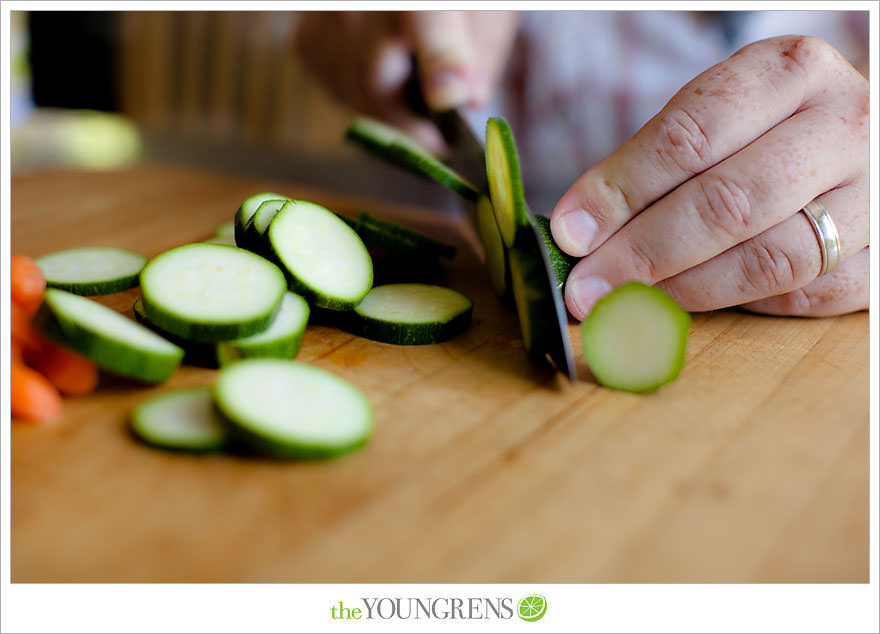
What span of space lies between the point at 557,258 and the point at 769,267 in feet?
1.65

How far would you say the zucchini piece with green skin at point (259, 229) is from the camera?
5.78 feet

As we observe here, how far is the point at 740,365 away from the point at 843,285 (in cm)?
44

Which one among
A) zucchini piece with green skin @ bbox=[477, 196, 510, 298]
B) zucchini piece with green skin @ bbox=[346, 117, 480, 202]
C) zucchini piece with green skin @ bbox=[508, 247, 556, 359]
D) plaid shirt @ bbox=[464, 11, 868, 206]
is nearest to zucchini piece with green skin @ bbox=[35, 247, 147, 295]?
zucchini piece with green skin @ bbox=[346, 117, 480, 202]

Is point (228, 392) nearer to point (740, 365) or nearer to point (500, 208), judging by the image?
point (500, 208)


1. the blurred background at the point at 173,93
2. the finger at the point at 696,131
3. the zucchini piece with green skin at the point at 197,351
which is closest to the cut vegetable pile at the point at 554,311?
the finger at the point at 696,131

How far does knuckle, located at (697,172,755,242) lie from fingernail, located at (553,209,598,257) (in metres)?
0.25

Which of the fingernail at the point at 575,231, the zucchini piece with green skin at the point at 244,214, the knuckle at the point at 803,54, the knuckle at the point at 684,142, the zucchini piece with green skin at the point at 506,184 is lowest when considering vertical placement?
the zucchini piece with green skin at the point at 244,214

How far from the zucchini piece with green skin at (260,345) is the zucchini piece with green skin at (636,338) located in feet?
1.97

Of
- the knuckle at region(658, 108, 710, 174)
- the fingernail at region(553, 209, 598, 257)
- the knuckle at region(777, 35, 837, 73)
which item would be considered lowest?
the fingernail at region(553, 209, 598, 257)

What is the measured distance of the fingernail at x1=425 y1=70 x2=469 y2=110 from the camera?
2.72 m

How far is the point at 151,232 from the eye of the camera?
8.63 feet


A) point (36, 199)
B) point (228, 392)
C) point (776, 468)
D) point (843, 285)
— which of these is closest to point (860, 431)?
point (776, 468)

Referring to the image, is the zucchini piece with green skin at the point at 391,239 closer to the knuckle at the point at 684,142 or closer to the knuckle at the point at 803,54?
the knuckle at the point at 684,142

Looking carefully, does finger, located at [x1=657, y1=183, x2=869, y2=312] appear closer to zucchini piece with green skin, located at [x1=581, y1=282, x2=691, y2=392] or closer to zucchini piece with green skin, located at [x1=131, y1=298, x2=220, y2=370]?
zucchini piece with green skin, located at [x1=581, y1=282, x2=691, y2=392]
